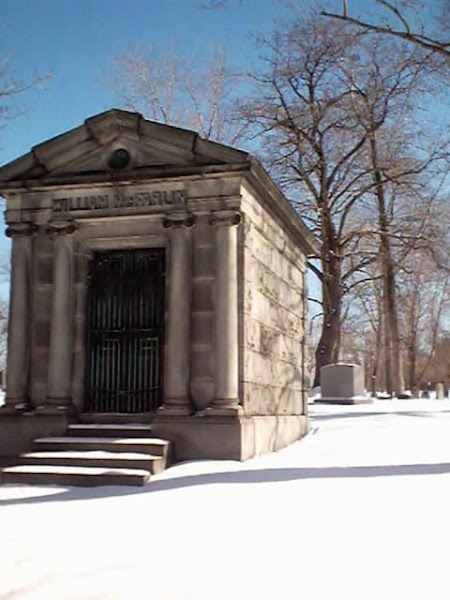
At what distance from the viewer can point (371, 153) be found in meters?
26.3

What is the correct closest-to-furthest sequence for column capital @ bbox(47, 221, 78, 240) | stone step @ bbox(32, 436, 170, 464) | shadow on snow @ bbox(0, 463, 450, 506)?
shadow on snow @ bbox(0, 463, 450, 506) < stone step @ bbox(32, 436, 170, 464) < column capital @ bbox(47, 221, 78, 240)

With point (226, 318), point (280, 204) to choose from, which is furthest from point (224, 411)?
point (280, 204)

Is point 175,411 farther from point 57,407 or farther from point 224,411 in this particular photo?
point 57,407

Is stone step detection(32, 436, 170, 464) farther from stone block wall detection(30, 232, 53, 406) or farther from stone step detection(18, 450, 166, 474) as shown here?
stone block wall detection(30, 232, 53, 406)

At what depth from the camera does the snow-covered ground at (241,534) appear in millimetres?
4207

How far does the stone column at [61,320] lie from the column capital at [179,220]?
147 cm

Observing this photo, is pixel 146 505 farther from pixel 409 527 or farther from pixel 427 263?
pixel 427 263

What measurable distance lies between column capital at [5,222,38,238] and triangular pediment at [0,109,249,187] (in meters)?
0.66

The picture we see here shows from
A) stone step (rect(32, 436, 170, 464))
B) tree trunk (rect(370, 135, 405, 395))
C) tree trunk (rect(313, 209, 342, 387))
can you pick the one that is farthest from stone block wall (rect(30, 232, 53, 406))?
tree trunk (rect(370, 135, 405, 395))

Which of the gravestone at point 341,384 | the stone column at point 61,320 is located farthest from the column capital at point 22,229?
the gravestone at point 341,384

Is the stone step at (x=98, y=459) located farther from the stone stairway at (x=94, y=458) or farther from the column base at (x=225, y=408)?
the column base at (x=225, y=408)

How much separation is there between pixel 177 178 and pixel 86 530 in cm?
542

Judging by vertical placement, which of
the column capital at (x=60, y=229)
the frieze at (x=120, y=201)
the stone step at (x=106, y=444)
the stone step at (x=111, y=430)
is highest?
the frieze at (x=120, y=201)

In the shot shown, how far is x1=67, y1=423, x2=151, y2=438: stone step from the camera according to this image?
909cm
